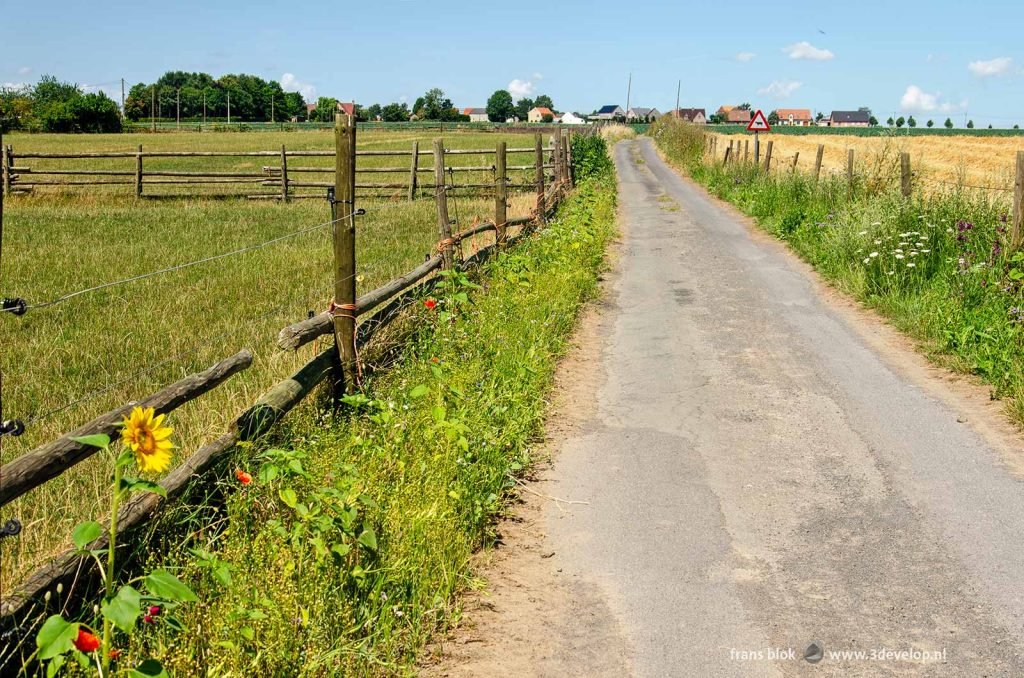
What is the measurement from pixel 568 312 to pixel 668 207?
1393 cm

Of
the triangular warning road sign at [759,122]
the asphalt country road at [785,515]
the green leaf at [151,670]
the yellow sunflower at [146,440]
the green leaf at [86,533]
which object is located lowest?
the asphalt country road at [785,515]

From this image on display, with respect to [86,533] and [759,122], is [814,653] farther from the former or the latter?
[759,122]

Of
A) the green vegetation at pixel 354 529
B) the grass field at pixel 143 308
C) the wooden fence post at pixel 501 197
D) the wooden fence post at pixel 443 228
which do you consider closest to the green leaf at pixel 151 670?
the green vegetation at pixel 354 529

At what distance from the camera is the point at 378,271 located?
1198 cm

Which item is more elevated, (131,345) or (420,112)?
(420,112)

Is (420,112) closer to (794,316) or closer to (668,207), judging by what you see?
(668,207)

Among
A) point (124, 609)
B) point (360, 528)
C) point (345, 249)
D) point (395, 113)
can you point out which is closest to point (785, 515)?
point (360, 528)

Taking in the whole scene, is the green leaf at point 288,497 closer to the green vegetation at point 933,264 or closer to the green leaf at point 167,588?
the green leaf at point 167,588

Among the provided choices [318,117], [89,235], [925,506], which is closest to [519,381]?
[925,506]

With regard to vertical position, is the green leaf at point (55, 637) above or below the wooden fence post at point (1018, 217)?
below

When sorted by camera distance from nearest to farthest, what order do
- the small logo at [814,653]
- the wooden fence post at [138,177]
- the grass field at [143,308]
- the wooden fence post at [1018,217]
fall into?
the small logo at [814,653]
the grass field at [143,308]
the wooden fence post at [1018,217]
the wooden fence post at [138,177]

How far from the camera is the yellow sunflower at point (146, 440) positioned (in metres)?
2.79

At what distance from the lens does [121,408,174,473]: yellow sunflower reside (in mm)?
2789

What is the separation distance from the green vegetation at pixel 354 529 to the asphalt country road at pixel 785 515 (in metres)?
0.54
